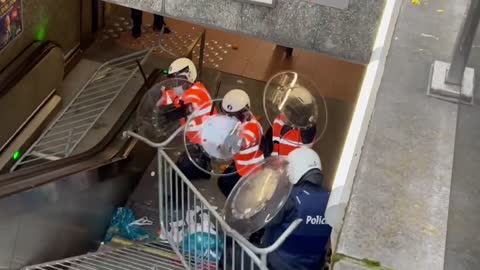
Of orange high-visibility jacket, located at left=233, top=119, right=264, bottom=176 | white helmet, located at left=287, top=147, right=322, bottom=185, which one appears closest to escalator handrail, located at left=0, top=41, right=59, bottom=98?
orange high-visibility jacket, located at left=233, top=119, right=264, bottom=176

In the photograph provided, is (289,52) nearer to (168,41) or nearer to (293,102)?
(168,41)

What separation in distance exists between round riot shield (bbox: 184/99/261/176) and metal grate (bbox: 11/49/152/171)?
1.19 metres

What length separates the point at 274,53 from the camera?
7.86m

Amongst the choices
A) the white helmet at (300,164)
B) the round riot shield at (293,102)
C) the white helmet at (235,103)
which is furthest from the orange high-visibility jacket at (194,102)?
the white helmet at (300,164)

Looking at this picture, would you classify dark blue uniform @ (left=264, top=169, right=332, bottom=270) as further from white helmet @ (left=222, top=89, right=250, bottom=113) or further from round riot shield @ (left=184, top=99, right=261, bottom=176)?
white helmet @ (left=222, top=89, right=250, bottom=113)

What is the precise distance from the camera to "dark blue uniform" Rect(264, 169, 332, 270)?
3953 millimetres

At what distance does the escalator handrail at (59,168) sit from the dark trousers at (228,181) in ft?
2.56

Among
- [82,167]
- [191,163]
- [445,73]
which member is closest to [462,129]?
[445,73]

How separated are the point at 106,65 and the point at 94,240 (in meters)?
2.18

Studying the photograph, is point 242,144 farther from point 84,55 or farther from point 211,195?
point 84,55

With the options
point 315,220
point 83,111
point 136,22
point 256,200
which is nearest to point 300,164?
point 315,220

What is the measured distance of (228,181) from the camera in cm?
550

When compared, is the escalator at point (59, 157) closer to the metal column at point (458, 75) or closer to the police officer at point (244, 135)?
the police officer at point (244, 135)

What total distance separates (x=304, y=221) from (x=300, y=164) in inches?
13.5
